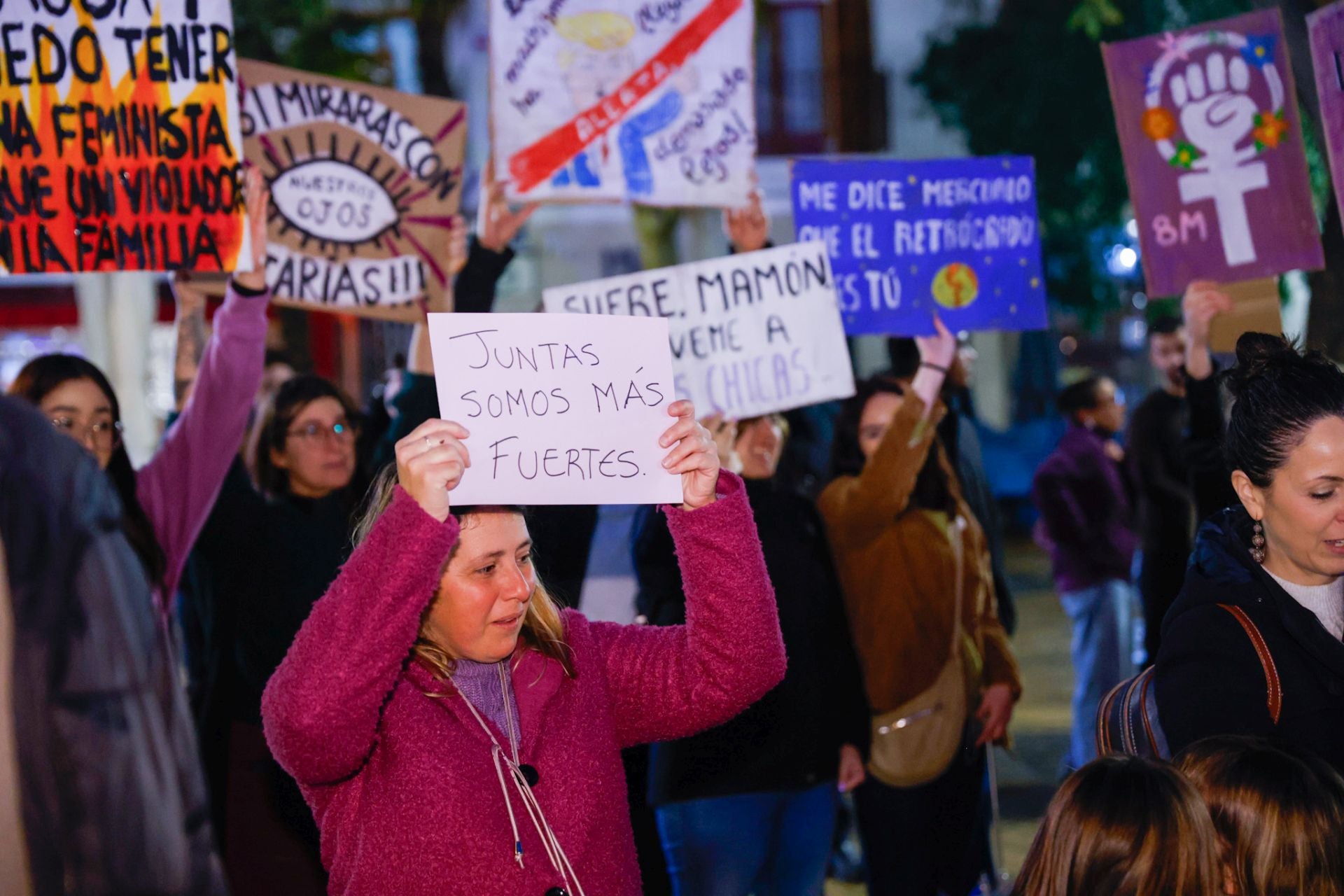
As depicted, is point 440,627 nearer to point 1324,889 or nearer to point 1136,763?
point 1136,763

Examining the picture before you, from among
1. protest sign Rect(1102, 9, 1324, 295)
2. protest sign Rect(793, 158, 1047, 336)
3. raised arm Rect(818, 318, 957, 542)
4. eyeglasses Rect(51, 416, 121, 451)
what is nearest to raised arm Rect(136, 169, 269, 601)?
eyeglasses Rect(51, 416, 121, 451)

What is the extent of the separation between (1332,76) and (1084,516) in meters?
3.03

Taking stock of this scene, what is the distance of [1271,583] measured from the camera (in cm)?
266

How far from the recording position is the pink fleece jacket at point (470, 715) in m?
2.09

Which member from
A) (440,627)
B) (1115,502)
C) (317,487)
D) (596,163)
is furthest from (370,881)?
(1115,502)

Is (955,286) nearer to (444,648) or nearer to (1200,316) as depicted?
(1200,316)

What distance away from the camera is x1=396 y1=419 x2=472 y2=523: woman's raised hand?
209 centimetres

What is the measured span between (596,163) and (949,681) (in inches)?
89.6

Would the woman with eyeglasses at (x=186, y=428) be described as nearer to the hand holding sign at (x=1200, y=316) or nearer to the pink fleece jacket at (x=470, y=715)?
the pink fleece jacket at (x=470, y=715)

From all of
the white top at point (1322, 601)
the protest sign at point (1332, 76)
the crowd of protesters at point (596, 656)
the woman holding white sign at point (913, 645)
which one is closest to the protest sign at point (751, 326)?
the crowd of protesters at point (596, 656)

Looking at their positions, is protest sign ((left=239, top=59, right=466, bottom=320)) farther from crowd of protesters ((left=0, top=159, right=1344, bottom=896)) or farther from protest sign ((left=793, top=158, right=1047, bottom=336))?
protest sign ((left=793, top=158, right=1047, bottom=336))

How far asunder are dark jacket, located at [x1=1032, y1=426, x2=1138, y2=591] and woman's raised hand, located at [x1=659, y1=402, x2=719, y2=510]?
16.5 ft

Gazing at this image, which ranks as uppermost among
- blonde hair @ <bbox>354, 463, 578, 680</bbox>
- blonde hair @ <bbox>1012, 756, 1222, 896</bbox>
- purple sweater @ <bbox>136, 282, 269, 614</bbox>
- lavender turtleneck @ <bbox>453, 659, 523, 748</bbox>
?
purple sweater @ <bbox>136, 282, 269, 614</bbox>

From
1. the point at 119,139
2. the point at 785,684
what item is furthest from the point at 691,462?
the point at 119,139
